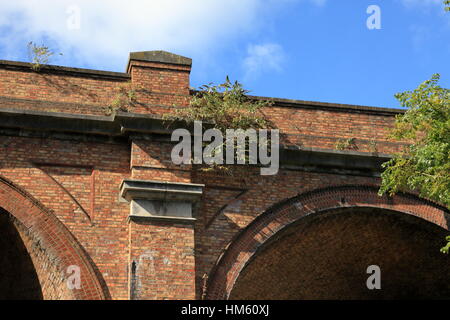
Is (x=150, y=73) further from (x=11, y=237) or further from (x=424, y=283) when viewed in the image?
(x=424, y=283)

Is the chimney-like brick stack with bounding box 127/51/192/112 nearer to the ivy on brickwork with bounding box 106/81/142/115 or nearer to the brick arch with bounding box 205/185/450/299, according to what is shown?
the ivy on brickwork with bounding box 106/81/142/115

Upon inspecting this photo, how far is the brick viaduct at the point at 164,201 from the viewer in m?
11.0

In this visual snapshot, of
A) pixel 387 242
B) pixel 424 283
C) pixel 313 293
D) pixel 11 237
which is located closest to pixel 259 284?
pixel 313 293

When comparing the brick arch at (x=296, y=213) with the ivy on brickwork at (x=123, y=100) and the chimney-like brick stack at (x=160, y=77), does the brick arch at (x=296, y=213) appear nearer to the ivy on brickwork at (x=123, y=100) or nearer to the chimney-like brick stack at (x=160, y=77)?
the chimney-like brick stack at (x=160, y=77)

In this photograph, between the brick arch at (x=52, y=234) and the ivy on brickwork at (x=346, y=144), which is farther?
the ivy on brickwork at (x=346, y=144)

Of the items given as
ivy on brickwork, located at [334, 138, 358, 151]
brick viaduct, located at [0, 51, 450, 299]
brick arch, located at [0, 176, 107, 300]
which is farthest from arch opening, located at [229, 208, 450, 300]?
brick arch, located at [0, 176, 107, 300]

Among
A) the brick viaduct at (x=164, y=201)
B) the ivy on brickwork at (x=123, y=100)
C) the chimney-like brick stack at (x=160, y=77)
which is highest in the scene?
the chimney-like brick stack at (x=160, y=77)

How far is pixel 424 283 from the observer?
47.8 feet

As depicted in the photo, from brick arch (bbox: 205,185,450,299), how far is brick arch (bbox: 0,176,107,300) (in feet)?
6.13

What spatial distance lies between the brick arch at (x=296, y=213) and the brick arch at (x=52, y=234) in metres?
1.87

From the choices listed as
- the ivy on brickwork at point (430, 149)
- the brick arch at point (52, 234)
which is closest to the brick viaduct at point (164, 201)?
the brick arch at point (52, 234)

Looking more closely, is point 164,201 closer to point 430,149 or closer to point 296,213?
point 296,213

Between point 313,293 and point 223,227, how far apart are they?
358 cm
